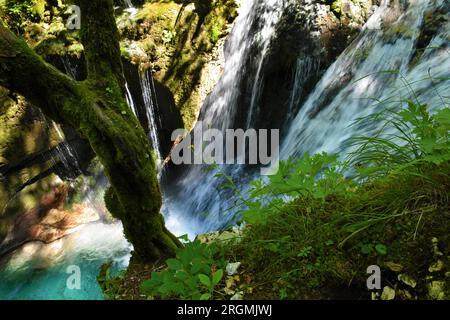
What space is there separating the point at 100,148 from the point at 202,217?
516cm

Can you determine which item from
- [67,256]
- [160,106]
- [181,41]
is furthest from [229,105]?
[67,256]

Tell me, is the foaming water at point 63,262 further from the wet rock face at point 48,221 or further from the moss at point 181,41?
the moss at point 181,41

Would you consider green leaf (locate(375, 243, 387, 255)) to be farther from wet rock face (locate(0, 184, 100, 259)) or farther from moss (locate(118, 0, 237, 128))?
wet rock face (locate(0, 184, 100, 259))

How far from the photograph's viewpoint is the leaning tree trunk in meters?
2.82

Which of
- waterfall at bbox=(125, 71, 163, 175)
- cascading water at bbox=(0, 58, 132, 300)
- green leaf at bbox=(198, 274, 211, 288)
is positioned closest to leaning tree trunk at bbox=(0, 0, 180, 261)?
green leaf at bbox=(198, 274, 211, 288)


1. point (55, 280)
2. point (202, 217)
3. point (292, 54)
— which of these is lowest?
point (55, 280)

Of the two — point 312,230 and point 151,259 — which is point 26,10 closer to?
point 151,259

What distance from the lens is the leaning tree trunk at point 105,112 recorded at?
2822mm

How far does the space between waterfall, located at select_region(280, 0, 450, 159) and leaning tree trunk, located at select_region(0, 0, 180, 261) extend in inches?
112

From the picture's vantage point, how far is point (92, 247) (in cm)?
884

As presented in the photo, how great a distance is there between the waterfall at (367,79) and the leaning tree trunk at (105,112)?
2851mm

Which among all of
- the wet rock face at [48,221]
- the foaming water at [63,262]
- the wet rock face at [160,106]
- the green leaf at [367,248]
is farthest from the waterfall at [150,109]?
the green leaf at [367,248]

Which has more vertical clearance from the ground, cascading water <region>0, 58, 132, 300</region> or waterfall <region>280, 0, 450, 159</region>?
waterfall <region>280, 0, 450, 159</region>
